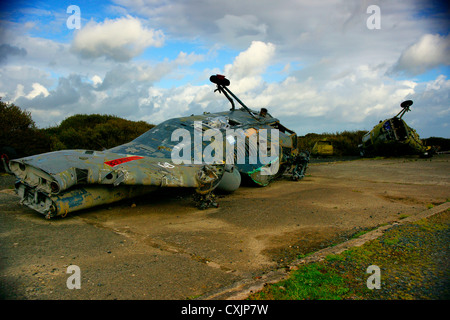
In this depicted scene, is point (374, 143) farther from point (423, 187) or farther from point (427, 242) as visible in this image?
point (427, 242)

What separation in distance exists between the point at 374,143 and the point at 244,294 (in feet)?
60.2

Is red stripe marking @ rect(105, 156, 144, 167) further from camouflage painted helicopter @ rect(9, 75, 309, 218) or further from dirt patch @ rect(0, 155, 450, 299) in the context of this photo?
dirt patch @ rect(0, 155, 450, 299)

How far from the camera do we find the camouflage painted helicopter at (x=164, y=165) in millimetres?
4535

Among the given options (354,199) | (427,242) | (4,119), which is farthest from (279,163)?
(4,119)

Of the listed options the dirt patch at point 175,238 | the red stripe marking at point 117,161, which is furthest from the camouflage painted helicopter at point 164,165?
the dirt patch at point 175,238

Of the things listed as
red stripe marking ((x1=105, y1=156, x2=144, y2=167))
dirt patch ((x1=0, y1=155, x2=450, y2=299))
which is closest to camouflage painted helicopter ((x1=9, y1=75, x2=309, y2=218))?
red stripe marking ((x1=105, y1=156, x2=144, y2=167))

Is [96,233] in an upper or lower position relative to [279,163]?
lower

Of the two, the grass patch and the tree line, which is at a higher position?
the tree line

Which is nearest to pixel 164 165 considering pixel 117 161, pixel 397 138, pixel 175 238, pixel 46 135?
pixel 117 161

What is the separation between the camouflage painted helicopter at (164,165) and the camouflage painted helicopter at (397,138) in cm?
1079

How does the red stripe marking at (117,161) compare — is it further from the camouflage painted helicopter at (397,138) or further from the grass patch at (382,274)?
the camouflage painted helicopter at (397,138)

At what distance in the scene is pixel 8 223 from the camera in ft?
15.1

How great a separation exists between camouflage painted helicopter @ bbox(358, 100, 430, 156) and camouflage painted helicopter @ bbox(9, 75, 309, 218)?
425 inches

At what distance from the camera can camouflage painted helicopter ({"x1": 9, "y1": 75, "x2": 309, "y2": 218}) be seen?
4.54 meters
